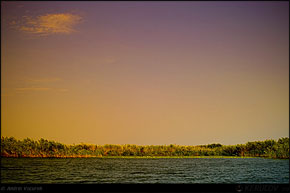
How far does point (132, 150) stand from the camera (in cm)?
3809

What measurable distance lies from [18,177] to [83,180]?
396cm

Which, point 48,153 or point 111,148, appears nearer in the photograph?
point 48,153

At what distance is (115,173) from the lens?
22.3m

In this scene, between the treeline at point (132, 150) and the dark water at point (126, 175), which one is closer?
the dark water at point (126, 175)

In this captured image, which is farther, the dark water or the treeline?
the treeline

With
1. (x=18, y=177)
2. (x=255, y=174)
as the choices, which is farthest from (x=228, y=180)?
(x=18, y=177)

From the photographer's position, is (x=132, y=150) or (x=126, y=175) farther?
(x=132, y=150)

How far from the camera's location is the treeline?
29.8 metres

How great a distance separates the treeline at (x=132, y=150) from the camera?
2984 cm

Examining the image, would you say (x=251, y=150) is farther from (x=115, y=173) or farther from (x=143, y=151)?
(x=115, y=173)

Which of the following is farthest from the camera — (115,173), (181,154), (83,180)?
(181,154)
